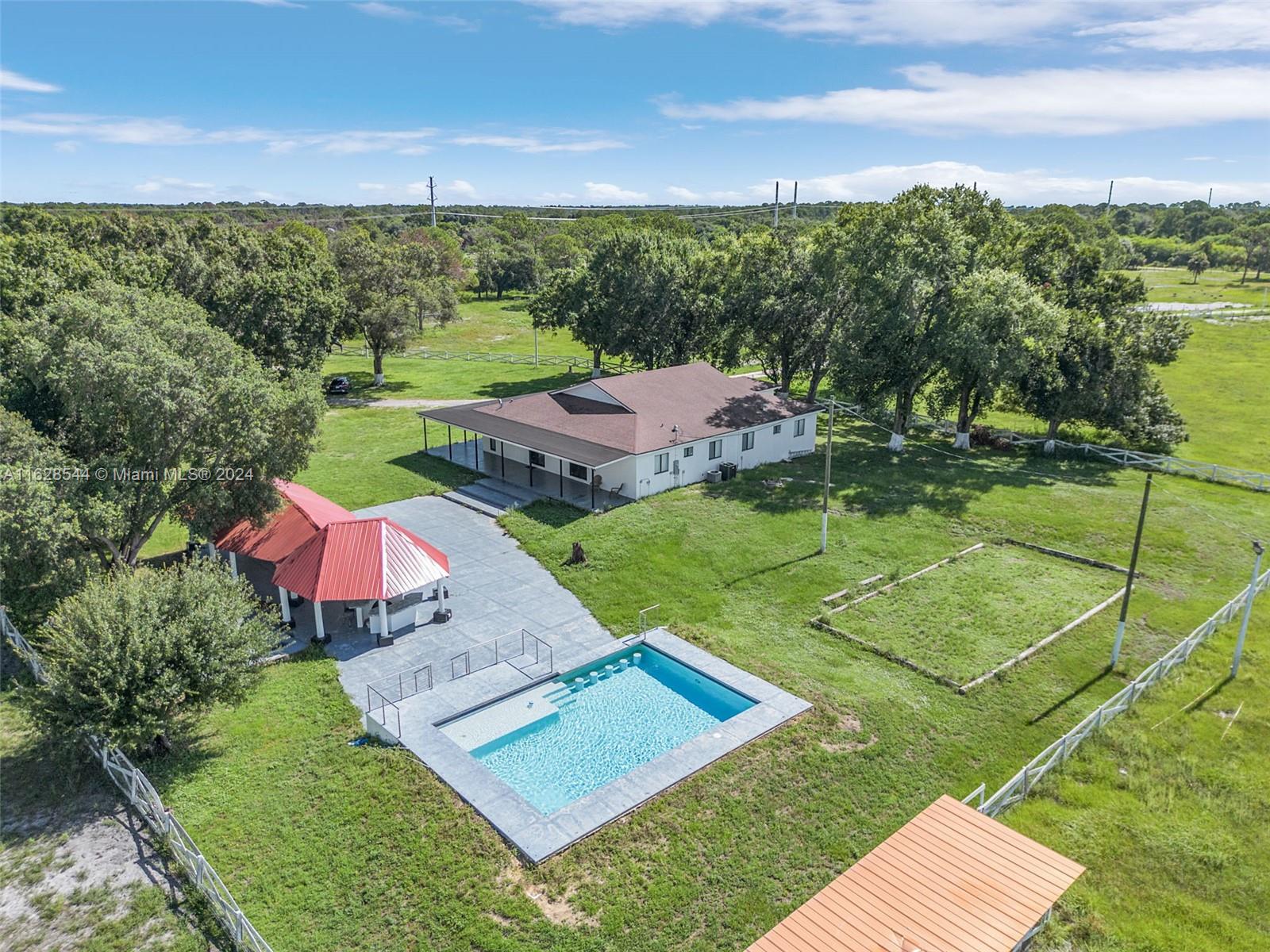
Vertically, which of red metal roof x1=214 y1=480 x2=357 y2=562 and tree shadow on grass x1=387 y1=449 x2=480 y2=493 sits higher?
Result: red metal roof x1=214 y1=480 x2=357 y2=562

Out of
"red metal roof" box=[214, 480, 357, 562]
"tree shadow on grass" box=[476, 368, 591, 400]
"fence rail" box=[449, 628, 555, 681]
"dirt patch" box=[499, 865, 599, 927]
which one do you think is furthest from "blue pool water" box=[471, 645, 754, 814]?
"tree shadow on grass" box=[476, 368, 591, 400]

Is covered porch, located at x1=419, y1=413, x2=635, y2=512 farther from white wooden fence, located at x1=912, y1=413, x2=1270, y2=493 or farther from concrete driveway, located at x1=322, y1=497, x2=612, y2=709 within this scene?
white wooden fence, located at x1=912, y1=413, x2=1270, y2=493

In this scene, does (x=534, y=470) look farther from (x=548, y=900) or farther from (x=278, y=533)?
(x=548, y=900)

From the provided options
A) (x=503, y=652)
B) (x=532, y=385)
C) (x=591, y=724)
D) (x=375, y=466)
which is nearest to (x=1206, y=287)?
(x=532, y=385)

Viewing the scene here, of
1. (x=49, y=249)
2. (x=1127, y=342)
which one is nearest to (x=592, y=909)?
(x=1127, y=342)

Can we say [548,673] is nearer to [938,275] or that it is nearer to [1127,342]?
[938,275]

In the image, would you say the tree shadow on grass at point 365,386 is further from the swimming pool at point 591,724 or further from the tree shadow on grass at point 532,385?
the swimming pool at point 591,724
